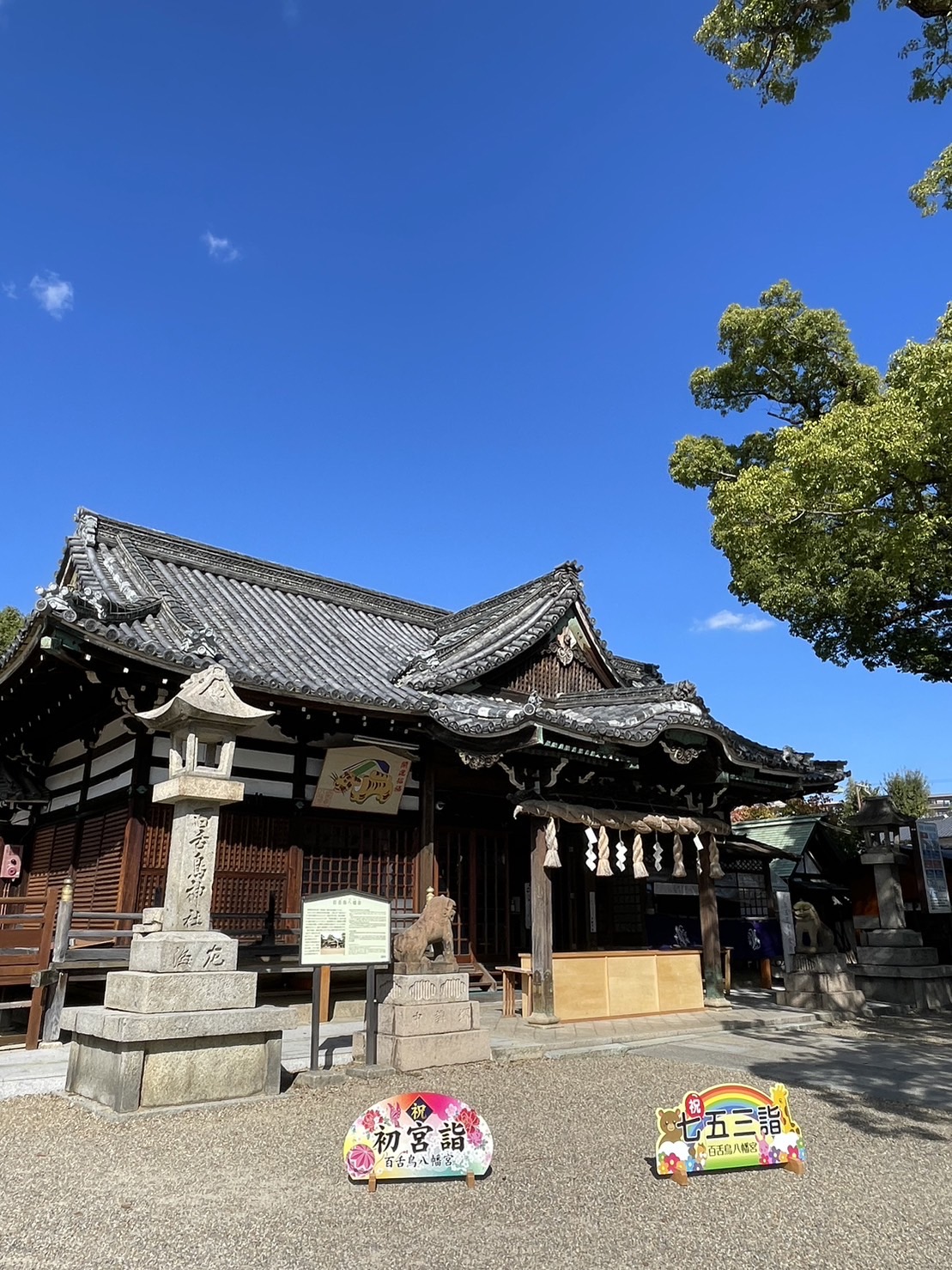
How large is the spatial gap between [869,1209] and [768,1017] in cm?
816

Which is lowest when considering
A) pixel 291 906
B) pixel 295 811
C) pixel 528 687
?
pixel 291 906

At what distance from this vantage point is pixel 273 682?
35.7 ft

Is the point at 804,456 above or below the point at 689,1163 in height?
above

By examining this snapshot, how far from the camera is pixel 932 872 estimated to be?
53.2 feet

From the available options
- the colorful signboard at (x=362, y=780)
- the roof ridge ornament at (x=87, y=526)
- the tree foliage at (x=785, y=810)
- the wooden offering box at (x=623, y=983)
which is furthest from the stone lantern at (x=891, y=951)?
the tree foliage at (x=785, y=810)

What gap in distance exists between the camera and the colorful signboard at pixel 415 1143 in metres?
4.87

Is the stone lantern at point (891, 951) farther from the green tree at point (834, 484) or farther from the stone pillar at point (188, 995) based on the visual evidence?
the stone pillar at point (188, 995)

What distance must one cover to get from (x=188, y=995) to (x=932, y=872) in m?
15.0

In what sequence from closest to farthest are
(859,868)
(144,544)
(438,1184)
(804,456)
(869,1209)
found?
(869,1209), (438,1184), (804,456), (144,544), (859,868)

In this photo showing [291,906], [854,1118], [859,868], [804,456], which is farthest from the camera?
[859,868]

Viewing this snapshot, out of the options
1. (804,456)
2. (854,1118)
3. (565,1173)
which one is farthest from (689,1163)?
A: (804,456)

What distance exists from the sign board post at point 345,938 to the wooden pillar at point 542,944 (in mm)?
3732

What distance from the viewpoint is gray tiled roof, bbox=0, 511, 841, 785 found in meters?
11.0

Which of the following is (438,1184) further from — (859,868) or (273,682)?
(859,868)
